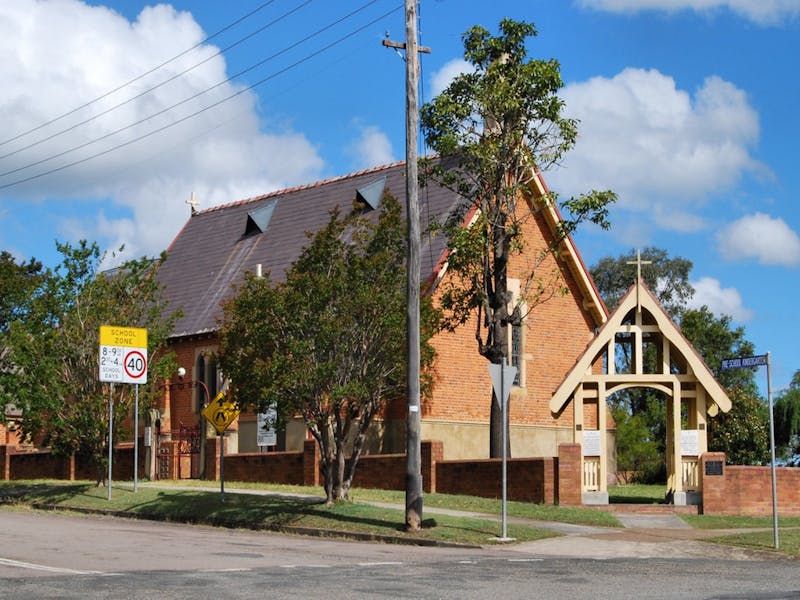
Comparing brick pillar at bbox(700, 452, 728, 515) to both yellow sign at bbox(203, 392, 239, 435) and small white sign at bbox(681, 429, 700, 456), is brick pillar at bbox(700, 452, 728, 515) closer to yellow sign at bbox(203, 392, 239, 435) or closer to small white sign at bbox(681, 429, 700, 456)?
small white sign at bbox(681, 429, 700, 456)

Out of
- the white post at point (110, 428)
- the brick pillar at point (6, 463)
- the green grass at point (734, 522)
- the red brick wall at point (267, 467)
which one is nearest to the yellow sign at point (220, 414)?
the white post at point (110, 428)

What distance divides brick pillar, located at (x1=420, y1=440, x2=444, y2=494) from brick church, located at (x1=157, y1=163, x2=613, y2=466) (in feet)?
12.7

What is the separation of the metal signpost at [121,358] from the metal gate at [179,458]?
882cm

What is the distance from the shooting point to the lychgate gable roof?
26.7m

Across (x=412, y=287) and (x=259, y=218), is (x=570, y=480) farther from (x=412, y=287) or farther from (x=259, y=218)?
(x=259, y=218)

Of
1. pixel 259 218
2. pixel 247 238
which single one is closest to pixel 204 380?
pixel 247 238

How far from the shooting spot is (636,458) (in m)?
46.7

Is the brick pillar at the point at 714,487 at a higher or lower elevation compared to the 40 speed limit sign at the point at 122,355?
lower

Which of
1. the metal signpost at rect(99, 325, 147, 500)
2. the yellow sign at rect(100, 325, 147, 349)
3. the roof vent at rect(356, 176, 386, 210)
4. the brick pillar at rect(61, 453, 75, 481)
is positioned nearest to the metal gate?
the brick pillar at rect(61, 453, 75, 481)

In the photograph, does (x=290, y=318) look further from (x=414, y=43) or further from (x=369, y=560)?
(x=369, y=560)

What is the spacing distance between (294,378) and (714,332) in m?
38.5

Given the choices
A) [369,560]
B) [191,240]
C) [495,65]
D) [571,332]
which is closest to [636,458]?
[571,332]

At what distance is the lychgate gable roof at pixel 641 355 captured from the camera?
87.6ft

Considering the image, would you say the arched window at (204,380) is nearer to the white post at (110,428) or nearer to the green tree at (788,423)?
the white post at (110,428)
